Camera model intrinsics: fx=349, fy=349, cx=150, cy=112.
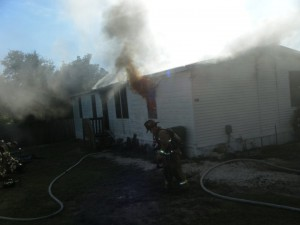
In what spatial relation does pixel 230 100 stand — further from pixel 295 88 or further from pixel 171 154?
pixel 171 154

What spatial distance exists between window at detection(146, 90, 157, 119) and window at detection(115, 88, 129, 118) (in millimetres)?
2188

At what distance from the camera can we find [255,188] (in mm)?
6895

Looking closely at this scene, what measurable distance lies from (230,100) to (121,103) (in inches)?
233

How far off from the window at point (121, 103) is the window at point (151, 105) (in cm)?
219

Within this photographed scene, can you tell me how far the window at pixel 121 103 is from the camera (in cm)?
1514

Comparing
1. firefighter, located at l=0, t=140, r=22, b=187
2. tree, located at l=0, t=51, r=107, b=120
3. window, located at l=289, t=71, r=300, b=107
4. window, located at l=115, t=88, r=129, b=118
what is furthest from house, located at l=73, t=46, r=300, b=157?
tree, located at l=0, t=51, r=107, b=120

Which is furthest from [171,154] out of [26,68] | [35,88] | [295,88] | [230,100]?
[26,68]

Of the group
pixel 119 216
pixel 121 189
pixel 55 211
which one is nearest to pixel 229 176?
pixel 121 189

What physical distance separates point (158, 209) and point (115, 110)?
10520 mm

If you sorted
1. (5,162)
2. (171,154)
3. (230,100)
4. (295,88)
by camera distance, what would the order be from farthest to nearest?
(295,88), (230,100), (5,162), (171,154)

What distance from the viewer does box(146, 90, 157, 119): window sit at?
1266cm

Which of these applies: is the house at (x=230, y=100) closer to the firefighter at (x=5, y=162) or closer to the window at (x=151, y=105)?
the window at (x=151, y=105)

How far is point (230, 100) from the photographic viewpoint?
11102 mm

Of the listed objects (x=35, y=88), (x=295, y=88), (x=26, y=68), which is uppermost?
(x=26, y=68)
